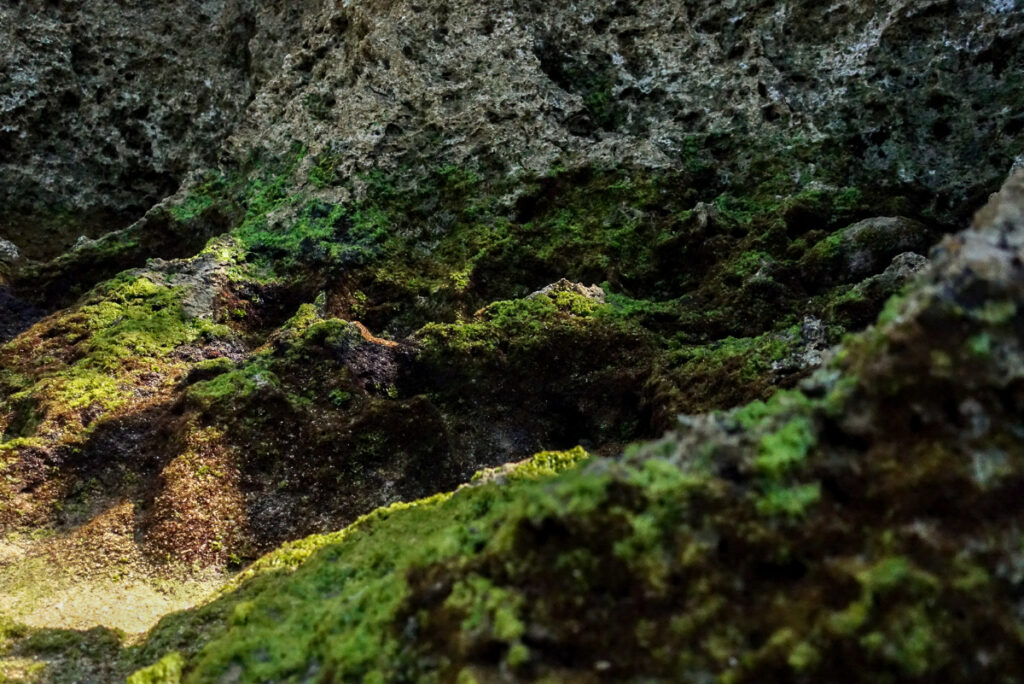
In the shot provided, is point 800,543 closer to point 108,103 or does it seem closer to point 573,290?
point 573,290

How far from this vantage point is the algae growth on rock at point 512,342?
363 centimetres

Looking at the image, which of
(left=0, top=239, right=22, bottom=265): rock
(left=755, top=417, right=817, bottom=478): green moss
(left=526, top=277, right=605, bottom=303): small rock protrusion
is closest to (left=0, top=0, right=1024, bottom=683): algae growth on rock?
(left=755, top=417, right=817, bottom=478): green moss

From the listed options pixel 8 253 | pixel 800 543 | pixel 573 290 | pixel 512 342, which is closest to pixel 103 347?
pixel 512 342

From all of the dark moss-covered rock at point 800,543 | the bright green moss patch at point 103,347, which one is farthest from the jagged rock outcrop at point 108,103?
the dark moss-covered rock at point 800,543

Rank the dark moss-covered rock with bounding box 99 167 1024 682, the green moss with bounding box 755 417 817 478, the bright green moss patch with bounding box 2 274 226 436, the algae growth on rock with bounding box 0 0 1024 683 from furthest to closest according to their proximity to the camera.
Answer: the bright green moss patch with bounding box 2 274 226 436 → the green moss with bounding box 755 417 817 478 → the algae growth on rock with bounding box 0 0 1024 683 → the dark moss-covered rock with bounding box 99 167 1024 682

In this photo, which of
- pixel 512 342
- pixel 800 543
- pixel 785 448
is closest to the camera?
pixel 800 543

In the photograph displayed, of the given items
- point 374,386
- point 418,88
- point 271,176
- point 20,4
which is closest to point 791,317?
point 374,386

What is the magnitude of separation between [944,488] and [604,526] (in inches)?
63.5

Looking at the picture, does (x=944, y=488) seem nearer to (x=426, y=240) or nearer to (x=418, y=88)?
(x=426, y=240)

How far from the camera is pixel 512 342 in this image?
411 inches

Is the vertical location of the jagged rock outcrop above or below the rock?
above

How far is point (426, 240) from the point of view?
14375 millimetres

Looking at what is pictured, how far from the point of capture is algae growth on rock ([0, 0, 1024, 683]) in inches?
143

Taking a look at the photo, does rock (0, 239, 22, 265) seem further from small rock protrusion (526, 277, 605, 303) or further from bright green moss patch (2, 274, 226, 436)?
small rock protrusion (526, 277, 605, 303)
